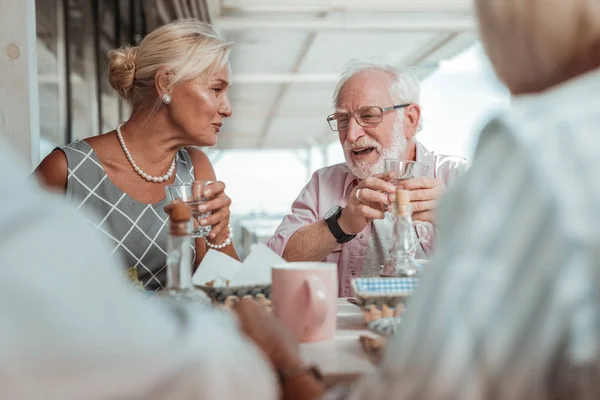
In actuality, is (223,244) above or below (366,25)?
below

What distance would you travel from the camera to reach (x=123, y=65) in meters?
2.56

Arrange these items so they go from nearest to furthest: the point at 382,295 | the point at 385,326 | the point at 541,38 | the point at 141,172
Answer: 1. the point at 541,38
2. the point at 385,326
3. the point at 382,295
4. the point at 141,172

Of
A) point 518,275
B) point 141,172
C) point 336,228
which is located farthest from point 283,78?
point 518,275

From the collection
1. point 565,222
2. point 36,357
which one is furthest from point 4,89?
point 565,222

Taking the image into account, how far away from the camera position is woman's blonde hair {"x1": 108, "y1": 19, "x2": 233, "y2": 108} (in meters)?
2.47

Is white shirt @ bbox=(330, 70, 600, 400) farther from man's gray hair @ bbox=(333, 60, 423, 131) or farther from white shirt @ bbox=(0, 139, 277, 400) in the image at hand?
man's gray hair @ bbox=(333, 60, 423, 131)

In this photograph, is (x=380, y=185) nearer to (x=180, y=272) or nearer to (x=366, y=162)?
(x=366, y=162)

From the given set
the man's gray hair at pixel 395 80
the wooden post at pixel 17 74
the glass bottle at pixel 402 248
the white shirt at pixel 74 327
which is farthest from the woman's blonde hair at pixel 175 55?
the white shirt at pixel 74 327

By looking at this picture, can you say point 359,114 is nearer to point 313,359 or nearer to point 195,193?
point 195,193

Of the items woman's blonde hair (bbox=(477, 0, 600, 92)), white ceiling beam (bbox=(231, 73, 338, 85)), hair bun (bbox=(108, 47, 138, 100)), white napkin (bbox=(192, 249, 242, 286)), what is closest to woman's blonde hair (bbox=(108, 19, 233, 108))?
hair bun (bbox=(108, 47, 138, 100))

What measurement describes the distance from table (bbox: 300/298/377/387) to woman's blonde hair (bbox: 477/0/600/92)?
47 centimetres

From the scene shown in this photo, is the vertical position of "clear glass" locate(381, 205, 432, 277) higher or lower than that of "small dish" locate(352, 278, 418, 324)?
higher

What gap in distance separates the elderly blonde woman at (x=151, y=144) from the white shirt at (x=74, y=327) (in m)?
1.63

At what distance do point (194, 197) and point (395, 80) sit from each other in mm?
1216
